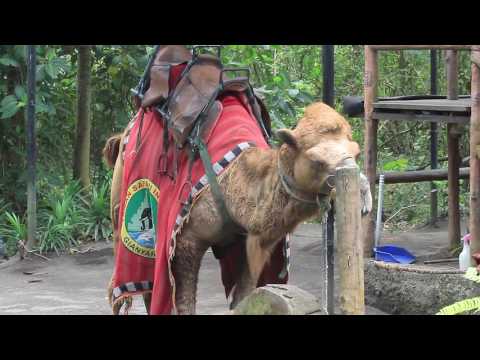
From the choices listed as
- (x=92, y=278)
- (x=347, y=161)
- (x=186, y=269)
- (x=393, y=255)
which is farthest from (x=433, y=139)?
(x=347, y=161)

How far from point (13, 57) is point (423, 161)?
19.4 ft

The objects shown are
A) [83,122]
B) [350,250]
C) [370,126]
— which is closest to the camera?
[350,250]

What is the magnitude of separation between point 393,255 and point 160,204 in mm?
3508

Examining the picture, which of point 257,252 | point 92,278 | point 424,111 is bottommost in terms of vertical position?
point 92,278

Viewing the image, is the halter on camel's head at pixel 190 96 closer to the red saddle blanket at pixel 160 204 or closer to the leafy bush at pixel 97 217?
the red saddle blanket at pixel 160 204

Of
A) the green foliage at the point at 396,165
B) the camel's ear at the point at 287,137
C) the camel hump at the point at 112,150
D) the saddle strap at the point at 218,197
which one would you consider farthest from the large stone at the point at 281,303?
the green foliage at the point at 396,165

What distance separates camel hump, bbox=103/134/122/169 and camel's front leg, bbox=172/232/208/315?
5.46ft

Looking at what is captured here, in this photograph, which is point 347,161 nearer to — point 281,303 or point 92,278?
point 281,303

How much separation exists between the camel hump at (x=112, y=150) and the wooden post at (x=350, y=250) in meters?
3.45

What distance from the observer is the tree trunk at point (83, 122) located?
11.4 meters

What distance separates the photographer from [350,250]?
3.16 m

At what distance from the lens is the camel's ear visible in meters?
4.14

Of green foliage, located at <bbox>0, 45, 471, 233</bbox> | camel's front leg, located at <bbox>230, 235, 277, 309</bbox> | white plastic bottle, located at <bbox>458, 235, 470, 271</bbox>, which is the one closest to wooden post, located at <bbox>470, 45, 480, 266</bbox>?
white plastic bottle, located at <bbox>458, 235, 470, 271</bbox>

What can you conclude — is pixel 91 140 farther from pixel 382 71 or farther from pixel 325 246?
pixel 325 246
